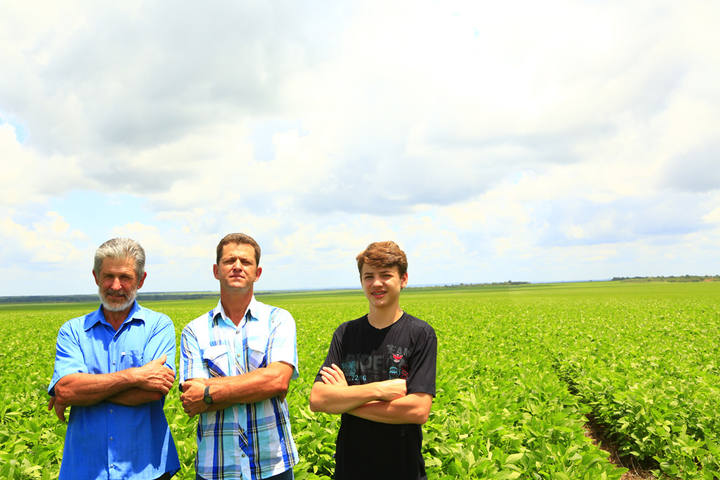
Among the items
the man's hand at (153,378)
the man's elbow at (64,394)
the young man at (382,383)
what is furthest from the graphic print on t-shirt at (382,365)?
the man's elbow at (64,394)

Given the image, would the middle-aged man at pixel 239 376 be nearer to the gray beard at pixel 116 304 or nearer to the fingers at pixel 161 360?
the fingers at pixel 161 360

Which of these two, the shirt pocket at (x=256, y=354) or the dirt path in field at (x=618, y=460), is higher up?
the shirt pocket at (x=256, y=354)

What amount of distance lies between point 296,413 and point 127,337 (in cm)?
329

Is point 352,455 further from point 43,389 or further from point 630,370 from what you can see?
point 630,370

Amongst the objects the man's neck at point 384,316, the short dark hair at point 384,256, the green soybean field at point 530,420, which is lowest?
the green soybean field at point 530,420

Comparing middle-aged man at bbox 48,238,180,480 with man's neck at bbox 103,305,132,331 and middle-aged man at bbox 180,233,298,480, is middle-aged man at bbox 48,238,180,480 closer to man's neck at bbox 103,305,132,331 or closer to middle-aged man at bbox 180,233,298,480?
man's neck at bbox 103,305,132,331

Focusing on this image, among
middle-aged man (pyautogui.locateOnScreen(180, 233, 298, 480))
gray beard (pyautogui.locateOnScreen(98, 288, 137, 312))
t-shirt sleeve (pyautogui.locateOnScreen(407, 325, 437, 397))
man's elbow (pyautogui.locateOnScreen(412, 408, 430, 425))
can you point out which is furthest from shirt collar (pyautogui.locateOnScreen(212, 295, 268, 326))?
man's elbow (pyautogui.locateOnScreen(412, 408, 430, 425))

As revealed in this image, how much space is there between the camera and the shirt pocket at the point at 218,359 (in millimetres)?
3242

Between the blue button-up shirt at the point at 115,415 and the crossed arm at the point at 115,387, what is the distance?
0.09 metres

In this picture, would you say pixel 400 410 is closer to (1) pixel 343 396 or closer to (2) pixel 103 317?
(1) pixel 343 396

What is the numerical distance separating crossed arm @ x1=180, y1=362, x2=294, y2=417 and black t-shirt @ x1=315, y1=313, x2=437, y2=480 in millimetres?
392

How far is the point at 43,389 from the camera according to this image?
8.70 m

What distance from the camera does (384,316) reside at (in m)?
3.18

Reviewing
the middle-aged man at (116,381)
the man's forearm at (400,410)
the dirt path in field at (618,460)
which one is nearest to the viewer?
the man's forearm at (400,410)
